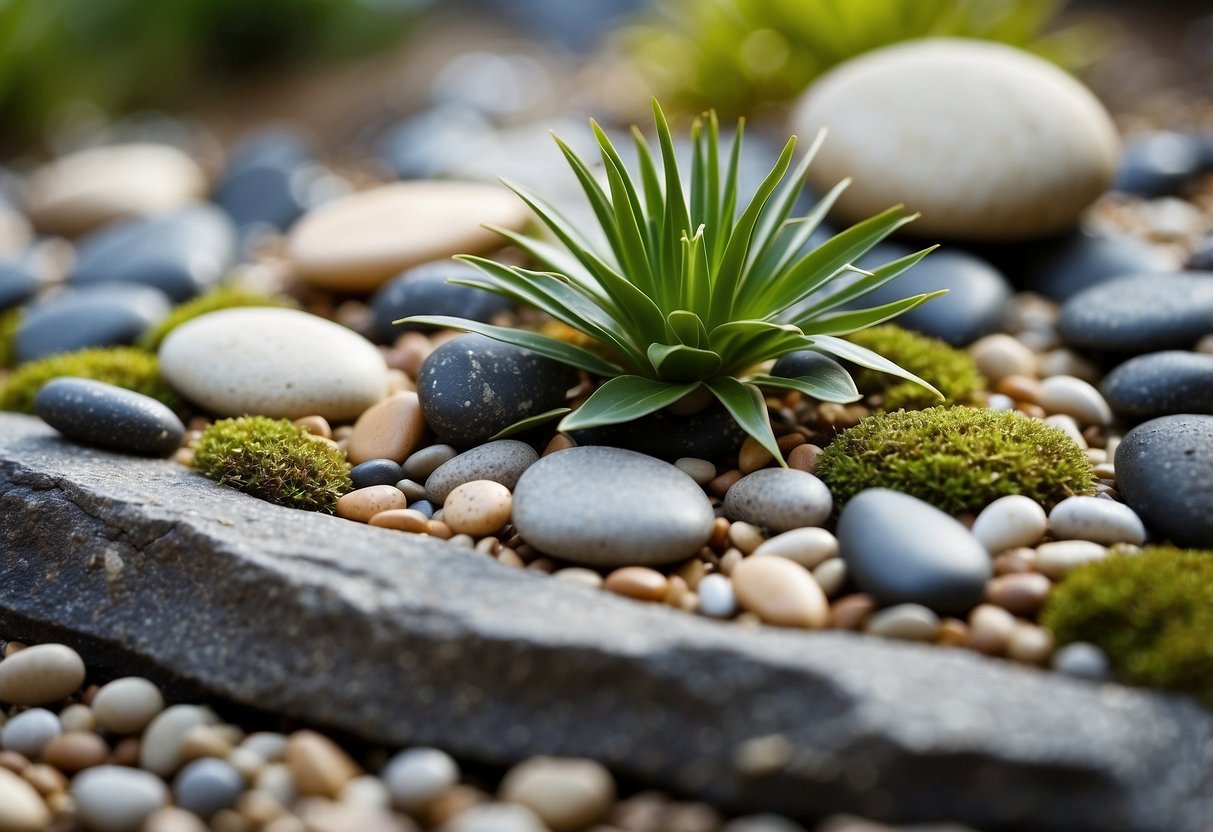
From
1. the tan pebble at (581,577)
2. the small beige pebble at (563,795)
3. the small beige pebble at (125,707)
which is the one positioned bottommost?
the small beige pebble at (125,707)

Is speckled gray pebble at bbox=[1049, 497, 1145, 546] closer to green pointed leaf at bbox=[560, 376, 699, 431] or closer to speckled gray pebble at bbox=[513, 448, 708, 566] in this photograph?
speckled gray pebble at bbox=[513, 448, 708, 566]

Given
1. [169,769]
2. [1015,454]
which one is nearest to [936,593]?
[1015,454]

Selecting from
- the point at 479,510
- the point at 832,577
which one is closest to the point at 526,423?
the point at 479,510

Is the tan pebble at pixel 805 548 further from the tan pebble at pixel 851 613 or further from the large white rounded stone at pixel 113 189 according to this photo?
the large white rounded stone at pixel 113 189

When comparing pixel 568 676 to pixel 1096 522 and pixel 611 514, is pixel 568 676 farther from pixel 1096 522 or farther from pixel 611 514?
pixel 1096 522

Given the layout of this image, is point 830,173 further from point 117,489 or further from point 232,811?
point 232,811

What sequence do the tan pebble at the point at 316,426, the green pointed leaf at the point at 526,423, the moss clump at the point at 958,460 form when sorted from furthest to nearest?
the tan pebble at the point at 316,426
the green pointed leaf at the point at 526,423
the moss clump at the point at 958,460

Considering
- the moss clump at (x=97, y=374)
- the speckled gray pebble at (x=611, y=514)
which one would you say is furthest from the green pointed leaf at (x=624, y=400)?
the moss clump at (x=97, y=374)
